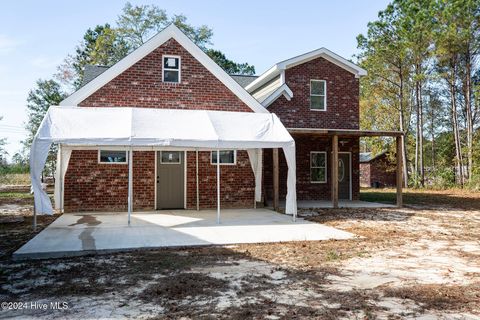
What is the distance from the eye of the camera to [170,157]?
42.8 feet

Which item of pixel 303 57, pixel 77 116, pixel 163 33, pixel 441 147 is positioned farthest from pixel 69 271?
pixel 441 147

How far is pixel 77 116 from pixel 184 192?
4224 millimetres

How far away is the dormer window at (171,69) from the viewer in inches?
509

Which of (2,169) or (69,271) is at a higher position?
(2,169)

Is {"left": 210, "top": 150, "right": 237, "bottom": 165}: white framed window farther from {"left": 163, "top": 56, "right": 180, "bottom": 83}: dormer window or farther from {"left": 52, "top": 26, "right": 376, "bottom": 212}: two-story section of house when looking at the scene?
{"left": 163, "top": 56, "right": 180, "bottom": 83}: dormer window

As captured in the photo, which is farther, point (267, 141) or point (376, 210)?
point (376, 210)

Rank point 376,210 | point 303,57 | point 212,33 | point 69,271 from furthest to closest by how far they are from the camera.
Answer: point 212,33 < point 303,57 < point 376,210 < point 69,271

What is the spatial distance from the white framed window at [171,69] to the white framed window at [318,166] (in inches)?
262

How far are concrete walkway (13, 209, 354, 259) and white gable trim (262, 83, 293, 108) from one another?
551cm

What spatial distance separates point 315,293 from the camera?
15.3 ft

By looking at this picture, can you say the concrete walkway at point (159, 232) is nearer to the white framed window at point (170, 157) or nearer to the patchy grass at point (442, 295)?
the white framed window at point (170, 157)

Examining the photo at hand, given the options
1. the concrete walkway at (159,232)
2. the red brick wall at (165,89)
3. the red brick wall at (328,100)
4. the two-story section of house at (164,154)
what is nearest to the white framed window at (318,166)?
the red brick wall at (328,100)

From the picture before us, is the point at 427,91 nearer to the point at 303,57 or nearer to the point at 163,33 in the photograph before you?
the point at 303,57

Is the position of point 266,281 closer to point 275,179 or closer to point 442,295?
point 442,295
